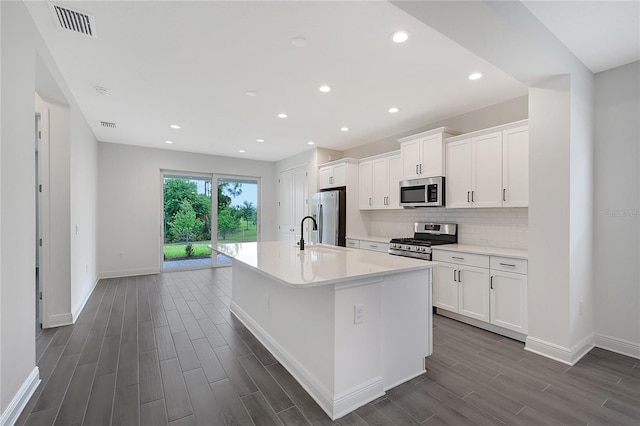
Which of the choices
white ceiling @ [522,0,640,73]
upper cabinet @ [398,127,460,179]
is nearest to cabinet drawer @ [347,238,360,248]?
upper cabinet @ [398,127,460,179]

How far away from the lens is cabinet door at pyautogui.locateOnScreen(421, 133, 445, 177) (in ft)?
12.6

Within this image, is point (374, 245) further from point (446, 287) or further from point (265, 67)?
point (265, 67)

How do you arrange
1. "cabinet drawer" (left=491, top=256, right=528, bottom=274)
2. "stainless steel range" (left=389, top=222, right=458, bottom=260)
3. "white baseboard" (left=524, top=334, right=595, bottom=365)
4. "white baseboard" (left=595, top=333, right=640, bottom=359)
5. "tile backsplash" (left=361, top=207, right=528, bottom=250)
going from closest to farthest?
"white baseboard" (left=524, top=334, right=595, bottom=365) → "white baseboard" (left=595, top=333, right=640, bottom=359) → "cabinet drawer" (left=491, top=256, right=528, bottom=274) → "tile backsplash" (left=361, top=207, right=528, bottom=250) → "stainless steel range" (left=389, top=222, right=458, bottom=260)

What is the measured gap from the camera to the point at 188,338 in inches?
114

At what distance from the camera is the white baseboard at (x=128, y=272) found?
219 inches

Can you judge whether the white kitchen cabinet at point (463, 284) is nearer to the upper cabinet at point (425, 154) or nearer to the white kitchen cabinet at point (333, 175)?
the upper cabinet at point (425, 154)

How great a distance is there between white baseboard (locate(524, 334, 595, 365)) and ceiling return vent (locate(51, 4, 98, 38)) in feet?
14.8

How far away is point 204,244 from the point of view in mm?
6758

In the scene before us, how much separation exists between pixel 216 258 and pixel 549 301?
20.1ft

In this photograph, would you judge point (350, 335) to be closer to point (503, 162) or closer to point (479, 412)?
point (479, 412)

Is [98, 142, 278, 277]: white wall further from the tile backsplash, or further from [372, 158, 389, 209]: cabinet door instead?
the tile backsplash

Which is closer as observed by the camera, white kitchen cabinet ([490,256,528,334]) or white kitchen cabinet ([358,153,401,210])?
white kitchen cabinet ([490,256,528,334])

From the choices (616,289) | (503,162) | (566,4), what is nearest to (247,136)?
(503,162)

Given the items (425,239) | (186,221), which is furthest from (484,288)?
(186,221)
